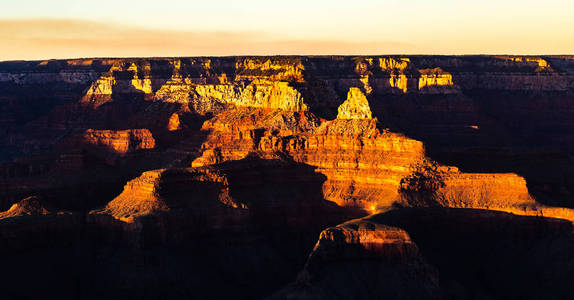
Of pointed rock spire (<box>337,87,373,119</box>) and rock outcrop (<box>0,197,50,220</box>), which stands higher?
pointed rock spire (<box>337,87,373,119</box>)

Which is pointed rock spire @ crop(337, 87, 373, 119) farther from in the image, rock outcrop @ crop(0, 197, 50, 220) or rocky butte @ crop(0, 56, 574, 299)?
rock outcrop @ crop(0, 197, 50, 220)

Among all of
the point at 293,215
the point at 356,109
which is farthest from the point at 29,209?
the point at 356,109

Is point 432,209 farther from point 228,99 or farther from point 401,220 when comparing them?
point 228,99

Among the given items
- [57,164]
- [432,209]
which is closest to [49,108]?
[57,164]

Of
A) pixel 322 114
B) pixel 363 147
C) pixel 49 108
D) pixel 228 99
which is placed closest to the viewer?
pixel 363 147

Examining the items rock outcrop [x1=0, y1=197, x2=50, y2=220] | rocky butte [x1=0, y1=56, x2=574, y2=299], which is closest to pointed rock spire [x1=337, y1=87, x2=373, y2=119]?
rocky butte [x1=0, y1=56, x2=574, y2=299]

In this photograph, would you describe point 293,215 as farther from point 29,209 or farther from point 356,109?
point 29,209

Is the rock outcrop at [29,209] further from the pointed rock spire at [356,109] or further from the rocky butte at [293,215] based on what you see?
the pointed rock spire at [356,109]

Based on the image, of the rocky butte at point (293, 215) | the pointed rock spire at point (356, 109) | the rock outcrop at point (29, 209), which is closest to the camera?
the rocky butte at point (293, 215)

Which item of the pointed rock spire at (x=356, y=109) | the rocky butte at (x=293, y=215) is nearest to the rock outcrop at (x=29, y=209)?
the rocky butte at (x=293, y=215)

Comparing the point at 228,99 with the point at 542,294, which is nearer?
the point at 542,294

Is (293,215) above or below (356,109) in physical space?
below
